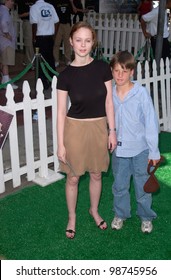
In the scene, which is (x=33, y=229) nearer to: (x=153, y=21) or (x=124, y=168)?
(x=124, y=168)

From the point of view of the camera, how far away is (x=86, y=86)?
2.94 m

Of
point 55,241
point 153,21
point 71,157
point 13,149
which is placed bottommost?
point 55,241

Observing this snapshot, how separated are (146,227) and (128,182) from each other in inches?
19.7

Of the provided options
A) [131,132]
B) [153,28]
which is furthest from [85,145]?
[153,28]

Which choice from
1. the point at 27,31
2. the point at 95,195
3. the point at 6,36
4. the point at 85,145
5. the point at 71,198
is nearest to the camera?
the point at 85,145

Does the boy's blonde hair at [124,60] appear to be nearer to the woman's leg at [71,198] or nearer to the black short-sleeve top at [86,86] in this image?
the black short-sleeve top at [86,86]

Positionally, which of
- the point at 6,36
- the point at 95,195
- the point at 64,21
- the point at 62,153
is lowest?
the point at 95,195

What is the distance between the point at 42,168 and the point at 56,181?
236mm

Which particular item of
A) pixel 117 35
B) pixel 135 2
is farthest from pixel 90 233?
pixel 135 2

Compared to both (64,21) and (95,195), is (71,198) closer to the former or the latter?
(95,195)

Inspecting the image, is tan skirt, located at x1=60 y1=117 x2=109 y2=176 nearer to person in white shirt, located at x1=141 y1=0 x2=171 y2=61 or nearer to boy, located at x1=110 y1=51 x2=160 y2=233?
boy, located at x1=110 y1=51 x2=160 y2=233

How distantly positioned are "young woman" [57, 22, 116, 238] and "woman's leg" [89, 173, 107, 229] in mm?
31

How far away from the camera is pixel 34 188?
176 inches

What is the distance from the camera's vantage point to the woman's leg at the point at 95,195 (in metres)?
3.37
